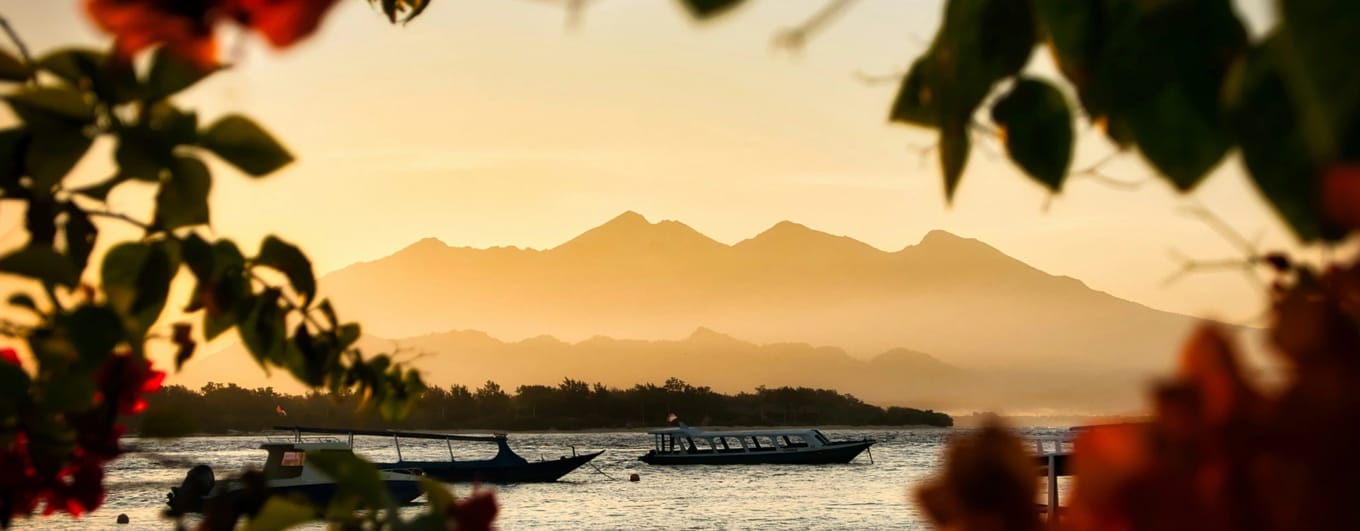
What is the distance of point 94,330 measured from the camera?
795 millimetres

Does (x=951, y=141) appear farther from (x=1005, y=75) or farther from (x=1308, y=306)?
(x=1308, y=306)

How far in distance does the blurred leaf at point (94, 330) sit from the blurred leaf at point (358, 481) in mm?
299

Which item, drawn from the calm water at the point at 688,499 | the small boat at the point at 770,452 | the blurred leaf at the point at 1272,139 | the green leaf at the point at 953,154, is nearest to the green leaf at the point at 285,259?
the green leaf at the point at 953,154

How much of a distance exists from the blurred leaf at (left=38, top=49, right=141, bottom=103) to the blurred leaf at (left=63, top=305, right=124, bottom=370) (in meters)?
0.15

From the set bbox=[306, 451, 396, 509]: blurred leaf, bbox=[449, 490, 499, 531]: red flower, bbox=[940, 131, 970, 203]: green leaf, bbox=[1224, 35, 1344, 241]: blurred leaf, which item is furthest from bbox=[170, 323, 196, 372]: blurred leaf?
bbox=[1224, 35, 1344, 241]: blurred leaf

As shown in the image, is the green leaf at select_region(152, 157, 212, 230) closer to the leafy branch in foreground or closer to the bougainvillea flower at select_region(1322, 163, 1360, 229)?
the leafy branch in foreground

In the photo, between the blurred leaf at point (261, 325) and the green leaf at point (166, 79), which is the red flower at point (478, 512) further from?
the blurred leaf at point (261, 325)

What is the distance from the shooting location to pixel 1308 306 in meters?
0.21

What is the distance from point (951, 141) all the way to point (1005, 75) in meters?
0.03

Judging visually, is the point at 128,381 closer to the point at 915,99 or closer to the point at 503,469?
the point at 915,99

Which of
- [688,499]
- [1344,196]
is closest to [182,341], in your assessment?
[1344,196]

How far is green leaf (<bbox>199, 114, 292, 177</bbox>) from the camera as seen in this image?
747 mm

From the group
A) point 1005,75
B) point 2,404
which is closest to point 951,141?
point 1005,75

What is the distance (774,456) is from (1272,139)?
4511 centimetres
